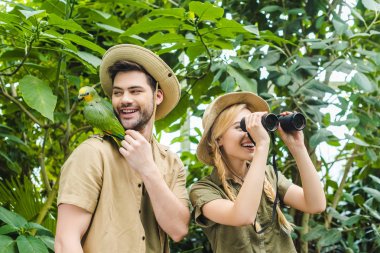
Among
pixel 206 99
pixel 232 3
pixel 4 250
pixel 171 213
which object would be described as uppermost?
pixel 232 3

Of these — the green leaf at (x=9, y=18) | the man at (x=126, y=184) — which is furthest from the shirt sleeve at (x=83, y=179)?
the green leaf at (x=9, y=18)

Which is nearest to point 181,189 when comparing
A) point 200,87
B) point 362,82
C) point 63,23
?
point 63,23

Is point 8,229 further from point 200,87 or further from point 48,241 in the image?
point 200,87

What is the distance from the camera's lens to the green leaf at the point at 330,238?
2654mm

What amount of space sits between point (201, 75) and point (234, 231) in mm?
1028

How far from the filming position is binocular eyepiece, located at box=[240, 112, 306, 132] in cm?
171

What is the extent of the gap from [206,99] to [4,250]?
1291mm

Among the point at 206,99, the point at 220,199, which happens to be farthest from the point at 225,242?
the point at 206,99

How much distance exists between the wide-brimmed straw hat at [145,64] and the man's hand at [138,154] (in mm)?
276

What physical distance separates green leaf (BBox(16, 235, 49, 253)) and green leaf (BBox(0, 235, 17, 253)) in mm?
27

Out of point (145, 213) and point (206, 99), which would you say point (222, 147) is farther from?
point (206, 99)

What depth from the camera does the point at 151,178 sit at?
164 centimetres

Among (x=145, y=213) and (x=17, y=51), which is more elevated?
(x=17, y=51)

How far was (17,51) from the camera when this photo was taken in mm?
2240
